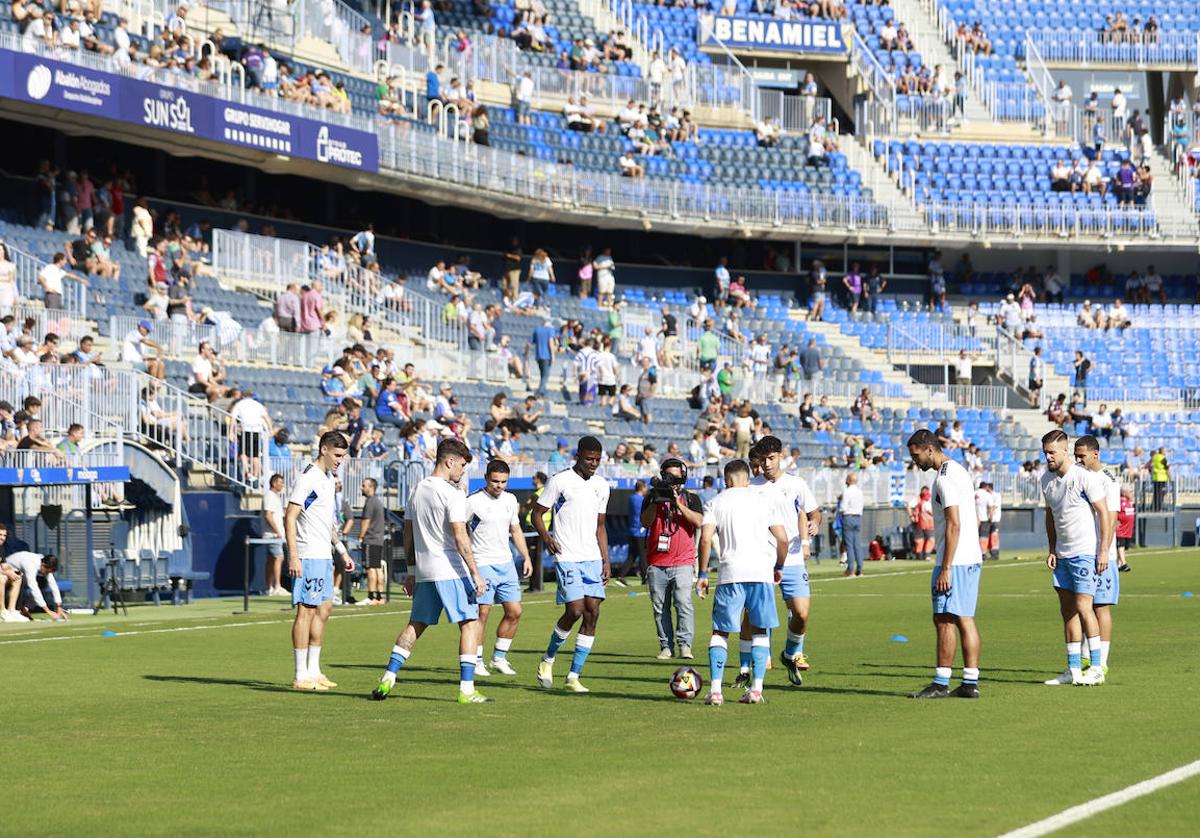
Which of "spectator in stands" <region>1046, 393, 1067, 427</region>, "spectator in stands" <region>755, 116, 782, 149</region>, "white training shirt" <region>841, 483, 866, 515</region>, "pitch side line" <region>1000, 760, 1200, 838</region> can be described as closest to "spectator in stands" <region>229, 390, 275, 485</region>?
"white training shirt" <region>841, 483, 866, 515</region>

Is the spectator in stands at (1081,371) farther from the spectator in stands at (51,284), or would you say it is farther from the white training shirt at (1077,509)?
the white training shirt at (1077,509)

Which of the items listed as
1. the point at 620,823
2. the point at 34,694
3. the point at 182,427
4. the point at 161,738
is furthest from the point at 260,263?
the point at 620,823

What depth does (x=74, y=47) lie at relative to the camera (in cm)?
3559

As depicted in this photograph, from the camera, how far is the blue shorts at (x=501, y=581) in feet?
54.9

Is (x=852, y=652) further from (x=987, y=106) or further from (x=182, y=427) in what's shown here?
(x=987, y=106)

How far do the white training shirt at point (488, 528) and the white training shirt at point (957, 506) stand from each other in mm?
3698

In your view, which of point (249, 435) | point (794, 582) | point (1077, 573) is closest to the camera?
point (1077, 573)

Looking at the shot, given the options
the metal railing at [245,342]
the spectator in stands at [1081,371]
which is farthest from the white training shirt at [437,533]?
the spectator in stands at [1081,371]

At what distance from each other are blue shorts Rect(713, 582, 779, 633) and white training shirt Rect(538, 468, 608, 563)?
7.68 feet

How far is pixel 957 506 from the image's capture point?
14.8 meters

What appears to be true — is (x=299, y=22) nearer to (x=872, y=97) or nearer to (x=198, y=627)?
(x=872, y=97)

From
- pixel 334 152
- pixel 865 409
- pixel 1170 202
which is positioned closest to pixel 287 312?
pixel 334 152

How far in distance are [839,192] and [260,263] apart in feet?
66.7

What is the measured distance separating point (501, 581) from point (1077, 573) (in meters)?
4.68
